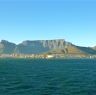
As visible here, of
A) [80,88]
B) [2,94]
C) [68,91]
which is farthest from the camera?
[80,88]

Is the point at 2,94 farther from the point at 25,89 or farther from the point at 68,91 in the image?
the point at 68,91

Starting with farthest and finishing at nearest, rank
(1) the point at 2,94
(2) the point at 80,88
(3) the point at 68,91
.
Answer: (2) the point at 80,88, (3) the point at 68,91, (1) the point at 2,94

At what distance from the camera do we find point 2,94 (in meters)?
71.7

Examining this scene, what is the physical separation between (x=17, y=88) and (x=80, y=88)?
15044mm

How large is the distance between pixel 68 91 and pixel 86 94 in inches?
212

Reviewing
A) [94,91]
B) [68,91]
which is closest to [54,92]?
[68,91]

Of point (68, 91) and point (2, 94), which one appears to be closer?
point (2, 94)

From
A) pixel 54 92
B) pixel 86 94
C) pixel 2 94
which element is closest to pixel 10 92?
pixel 2 94

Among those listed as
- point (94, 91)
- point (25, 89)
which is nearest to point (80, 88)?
point (94, 91)

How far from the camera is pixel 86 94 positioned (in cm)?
7350

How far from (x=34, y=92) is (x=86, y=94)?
1113 centimetres

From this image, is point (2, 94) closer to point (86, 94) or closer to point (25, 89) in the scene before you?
point (25, 89)

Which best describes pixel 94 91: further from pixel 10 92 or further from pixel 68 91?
pixel 10 92

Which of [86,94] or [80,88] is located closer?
[86,94]
